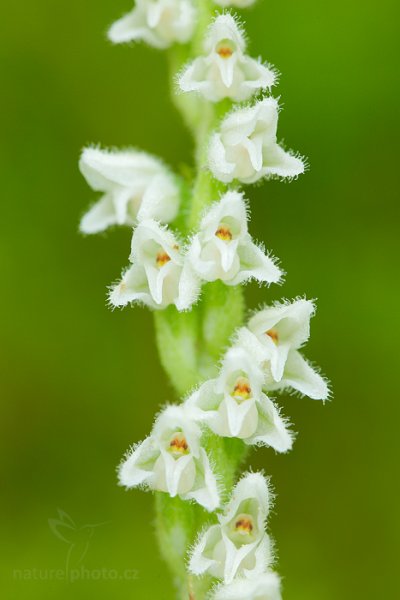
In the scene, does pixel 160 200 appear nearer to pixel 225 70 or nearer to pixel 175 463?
pixel 225 70

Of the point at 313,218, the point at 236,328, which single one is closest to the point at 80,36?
the point at 313,218

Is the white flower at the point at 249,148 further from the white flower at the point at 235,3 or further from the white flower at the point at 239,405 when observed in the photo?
the white flower at the point at 239,405

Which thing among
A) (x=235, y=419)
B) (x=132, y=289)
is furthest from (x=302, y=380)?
(x=132, y=289)

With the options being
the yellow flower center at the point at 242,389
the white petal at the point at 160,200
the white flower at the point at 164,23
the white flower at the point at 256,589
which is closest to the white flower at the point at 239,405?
the yellow flower center at the point at 242,389

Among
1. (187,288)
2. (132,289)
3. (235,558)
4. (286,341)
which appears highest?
(132,289)

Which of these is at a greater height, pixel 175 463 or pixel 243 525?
pixel 175 463

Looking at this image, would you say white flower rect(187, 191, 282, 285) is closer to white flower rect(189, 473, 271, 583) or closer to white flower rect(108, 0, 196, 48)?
white flower rect(189, 473, 271, 583)
